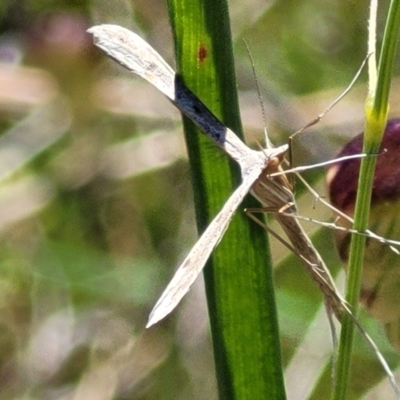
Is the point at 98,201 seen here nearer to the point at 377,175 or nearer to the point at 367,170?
the point at 377,175

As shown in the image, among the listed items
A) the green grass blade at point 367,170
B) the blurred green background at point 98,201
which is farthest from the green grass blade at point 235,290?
the blurred green background at point 98,201

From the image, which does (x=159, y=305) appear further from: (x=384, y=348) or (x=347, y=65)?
(x=347, y=65)

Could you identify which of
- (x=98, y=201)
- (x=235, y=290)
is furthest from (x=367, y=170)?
(x=98, y=201)

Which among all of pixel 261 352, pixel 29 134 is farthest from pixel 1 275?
pixel 261 352

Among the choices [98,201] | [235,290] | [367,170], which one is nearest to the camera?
[367,170]

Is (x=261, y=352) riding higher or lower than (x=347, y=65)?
lower

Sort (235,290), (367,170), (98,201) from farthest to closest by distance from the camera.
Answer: (98,201), (235,290), (367,170)

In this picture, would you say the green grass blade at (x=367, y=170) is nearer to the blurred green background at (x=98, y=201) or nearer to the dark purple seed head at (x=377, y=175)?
the dark purple seed head at (x=377, y=175)

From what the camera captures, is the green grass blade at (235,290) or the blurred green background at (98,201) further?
the blurred green background at (98,201)

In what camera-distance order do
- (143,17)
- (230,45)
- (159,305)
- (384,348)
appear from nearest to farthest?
(159,305) < (230,45) < (384,348) < (143,17)
